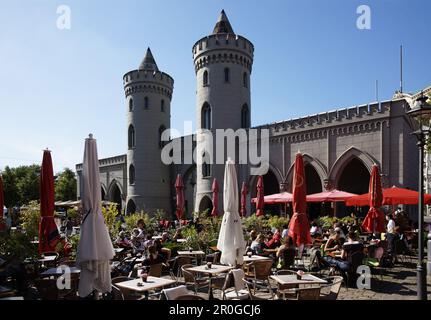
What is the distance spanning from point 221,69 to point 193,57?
3.66 metres

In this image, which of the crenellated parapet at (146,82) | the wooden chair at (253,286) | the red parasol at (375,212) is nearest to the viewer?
the wooden chair at (253,286)

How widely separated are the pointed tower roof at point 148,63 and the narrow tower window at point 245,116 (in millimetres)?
12072

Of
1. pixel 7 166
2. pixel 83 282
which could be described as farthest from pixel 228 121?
pixel 7 166

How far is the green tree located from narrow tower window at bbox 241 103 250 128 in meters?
35.9

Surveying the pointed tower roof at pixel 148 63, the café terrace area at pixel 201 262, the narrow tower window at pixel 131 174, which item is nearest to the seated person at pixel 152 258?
the café terrace area at pixel 201 262

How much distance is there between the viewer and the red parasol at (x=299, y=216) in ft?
27.8

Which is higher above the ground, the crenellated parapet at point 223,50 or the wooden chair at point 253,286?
the crenellated parapet at point 223,50

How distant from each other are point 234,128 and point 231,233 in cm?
1963

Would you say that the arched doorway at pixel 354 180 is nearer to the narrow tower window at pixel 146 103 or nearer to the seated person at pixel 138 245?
the seated person at pixel 138 245

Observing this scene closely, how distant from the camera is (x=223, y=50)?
27.2 meters

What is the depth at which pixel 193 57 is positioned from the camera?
96.8ft

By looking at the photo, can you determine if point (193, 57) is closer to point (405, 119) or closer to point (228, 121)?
point (228, 121)

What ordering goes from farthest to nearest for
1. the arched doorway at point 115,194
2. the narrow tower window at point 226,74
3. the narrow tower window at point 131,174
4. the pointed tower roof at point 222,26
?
the arched doorway at point 115,194, the narrow tower window at point 131,174, the pointed tower roof at point 222,26, the narrow tower window at point 226,74

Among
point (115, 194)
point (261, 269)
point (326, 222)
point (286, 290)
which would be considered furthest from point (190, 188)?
point (286, 290)
